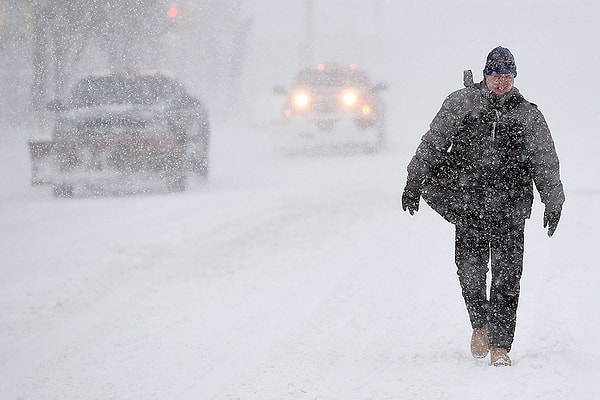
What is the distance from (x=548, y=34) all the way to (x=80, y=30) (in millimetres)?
54001

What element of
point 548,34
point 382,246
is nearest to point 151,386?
point 382,246

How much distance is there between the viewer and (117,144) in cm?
1350

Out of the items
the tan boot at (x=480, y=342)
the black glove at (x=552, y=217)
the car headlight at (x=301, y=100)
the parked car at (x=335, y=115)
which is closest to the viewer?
the black glove at (x=552, y=217)

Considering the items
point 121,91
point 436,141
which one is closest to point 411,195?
point 436,141

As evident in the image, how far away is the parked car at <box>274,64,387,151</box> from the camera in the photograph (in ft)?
63.4

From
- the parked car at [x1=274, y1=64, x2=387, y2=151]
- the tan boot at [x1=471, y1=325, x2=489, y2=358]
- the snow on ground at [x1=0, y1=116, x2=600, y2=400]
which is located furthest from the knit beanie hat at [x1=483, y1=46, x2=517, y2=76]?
the parked car at [x1=274, y1=64, x2=387, y2=151]

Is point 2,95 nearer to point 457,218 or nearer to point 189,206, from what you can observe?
point 189,206

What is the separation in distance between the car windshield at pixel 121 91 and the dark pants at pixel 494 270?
936 cm

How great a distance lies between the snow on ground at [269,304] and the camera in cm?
536

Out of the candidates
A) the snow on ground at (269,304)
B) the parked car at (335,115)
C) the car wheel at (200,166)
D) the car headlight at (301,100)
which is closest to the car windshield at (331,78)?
the parked car at (335,115)

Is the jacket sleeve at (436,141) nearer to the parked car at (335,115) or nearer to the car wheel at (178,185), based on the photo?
the car wheel at (178,185)

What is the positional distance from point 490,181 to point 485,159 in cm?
12

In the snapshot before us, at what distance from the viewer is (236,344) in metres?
6.19

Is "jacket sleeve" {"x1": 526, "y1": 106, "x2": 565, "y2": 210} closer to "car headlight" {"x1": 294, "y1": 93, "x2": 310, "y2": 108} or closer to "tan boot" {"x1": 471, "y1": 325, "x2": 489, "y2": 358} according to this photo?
"tan boot" {"x1": 471, "y1": 325, "x2": 489, "y2": 358}
